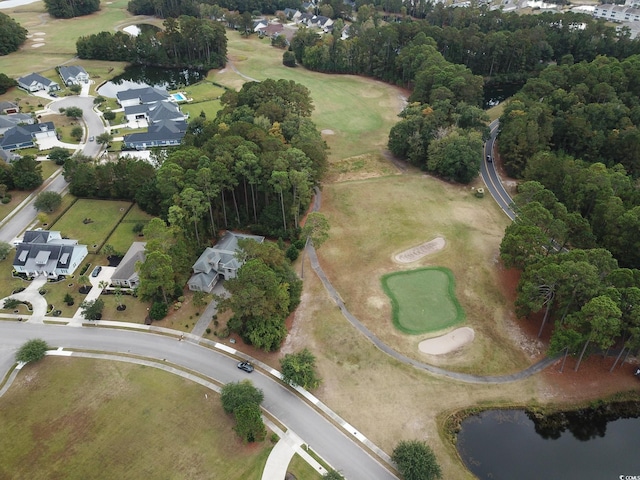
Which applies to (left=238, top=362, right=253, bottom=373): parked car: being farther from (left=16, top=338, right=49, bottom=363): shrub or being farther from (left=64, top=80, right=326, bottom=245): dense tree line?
(left=16, top=338, right=49, bottom=363): shrub

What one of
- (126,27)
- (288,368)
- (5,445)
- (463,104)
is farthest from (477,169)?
(126,27)

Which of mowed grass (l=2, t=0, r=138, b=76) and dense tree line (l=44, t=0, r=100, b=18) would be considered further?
dense tree line (l=44, t=0, r=100, b=18)

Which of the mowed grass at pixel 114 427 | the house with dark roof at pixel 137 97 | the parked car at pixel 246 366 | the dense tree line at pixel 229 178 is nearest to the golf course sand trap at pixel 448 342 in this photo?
the parked car at pixel 246 366

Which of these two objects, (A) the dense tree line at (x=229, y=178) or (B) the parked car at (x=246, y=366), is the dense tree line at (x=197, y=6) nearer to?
(A) the dense tree line at (x=229, y=178)

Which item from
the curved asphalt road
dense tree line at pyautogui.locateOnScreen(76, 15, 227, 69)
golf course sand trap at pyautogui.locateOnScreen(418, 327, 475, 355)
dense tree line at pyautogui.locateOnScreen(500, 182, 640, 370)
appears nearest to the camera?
the curved asphalt road

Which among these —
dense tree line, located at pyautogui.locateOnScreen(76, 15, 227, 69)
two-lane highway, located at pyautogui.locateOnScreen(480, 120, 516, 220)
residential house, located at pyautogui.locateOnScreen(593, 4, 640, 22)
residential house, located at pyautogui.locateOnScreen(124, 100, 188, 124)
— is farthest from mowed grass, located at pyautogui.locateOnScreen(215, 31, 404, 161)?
residential house, located at pyautogui.locateOnScreen(593, 4, 640, 22)
